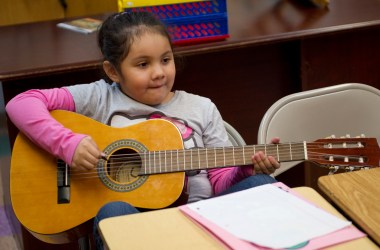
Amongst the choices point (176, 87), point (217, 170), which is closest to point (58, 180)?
point (217, 170)

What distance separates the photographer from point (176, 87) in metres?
2.42

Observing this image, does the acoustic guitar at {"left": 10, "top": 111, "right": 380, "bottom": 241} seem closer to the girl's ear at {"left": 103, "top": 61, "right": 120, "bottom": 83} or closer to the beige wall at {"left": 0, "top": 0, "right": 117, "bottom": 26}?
the girl's ear at {"left": 103, "top": 61, "right": 120, "bottom": 83}

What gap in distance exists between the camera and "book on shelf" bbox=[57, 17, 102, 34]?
246 centimetres

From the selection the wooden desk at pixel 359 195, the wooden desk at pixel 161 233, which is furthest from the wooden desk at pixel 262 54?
the wooden desk at pixel 161 233

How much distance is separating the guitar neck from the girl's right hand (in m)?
0.13

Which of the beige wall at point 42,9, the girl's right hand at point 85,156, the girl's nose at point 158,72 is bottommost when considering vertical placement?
the girl's right hand at point 85,156

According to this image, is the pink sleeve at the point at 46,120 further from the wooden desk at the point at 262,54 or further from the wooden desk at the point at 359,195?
the wooden desk at the point at 359,195

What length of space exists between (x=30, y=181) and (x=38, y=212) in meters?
0.09

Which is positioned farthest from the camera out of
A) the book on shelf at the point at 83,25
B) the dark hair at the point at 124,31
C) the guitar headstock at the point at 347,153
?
the book on shelf at the point at 83,25

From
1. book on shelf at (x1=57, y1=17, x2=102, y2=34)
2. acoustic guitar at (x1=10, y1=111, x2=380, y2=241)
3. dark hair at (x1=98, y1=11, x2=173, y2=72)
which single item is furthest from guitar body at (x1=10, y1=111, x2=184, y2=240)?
book on shelf at (x1=57, y1=17, x2=102, y2=34)

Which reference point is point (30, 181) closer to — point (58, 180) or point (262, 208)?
point (58, 180)

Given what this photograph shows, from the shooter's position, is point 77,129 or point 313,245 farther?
point 77,129

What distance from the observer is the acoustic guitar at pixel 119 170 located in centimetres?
170

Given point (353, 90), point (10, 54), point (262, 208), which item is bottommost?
point (262, 208)
